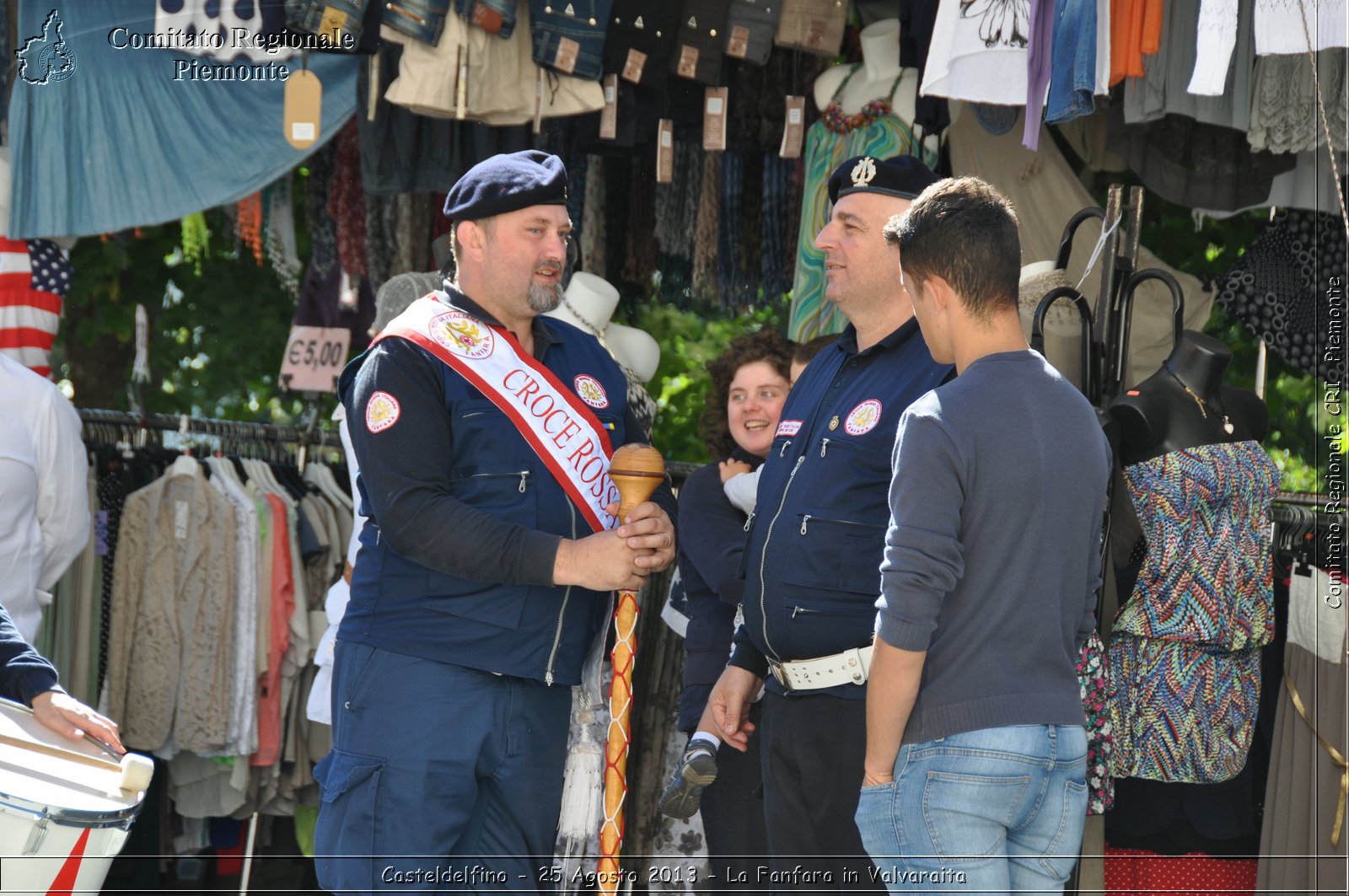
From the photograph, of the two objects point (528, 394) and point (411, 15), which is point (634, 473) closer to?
point (528, 394)

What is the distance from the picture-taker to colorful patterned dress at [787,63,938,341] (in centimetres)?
546

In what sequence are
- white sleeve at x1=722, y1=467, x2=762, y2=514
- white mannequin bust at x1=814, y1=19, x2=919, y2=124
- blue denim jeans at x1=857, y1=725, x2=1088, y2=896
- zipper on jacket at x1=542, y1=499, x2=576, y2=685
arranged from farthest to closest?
white mannequin bust at x1=814, y1=19, x2=919, y2=124 < white sleeve at x1=722, y1=467, x2=762, y2=514 < zipper on jacket at x1=542, y1=499, x2=576, y2=685 < blue denim jeans at x1=857, y1=725, x2=1088, y2=896

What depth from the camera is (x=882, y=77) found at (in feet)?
18.3

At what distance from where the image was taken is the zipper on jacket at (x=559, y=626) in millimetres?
3553

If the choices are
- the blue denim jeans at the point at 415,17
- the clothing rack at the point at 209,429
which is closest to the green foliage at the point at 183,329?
the clothing rack at the point at 209,429

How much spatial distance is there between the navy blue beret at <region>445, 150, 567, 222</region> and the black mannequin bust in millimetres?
1756

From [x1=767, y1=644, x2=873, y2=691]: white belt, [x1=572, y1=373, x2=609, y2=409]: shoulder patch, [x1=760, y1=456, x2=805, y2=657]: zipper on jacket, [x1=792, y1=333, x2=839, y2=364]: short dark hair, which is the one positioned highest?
[x1=792, y1=333, x2=839, y2=364]: short dark hair

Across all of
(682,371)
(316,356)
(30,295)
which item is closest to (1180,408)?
(30,295)

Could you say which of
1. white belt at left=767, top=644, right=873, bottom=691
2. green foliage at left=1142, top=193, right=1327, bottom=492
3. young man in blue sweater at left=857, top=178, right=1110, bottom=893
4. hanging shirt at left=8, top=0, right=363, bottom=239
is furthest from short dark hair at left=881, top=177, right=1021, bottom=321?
green foliage at left=1142, top=193, right=1327, bottom=492

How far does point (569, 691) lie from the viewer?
12.2 ft

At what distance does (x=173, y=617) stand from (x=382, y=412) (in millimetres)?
2726

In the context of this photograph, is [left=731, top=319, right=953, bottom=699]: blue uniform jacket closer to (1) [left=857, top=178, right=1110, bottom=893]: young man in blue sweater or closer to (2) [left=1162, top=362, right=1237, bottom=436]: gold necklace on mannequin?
(1) [left=857, top=178, right=1110, bottom=893]: young man in blue sweater

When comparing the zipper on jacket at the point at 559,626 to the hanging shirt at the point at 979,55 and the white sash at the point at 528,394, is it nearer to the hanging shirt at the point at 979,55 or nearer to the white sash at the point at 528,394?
the white sash at the point at 528,394

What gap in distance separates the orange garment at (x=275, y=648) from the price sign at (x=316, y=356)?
1231mm
